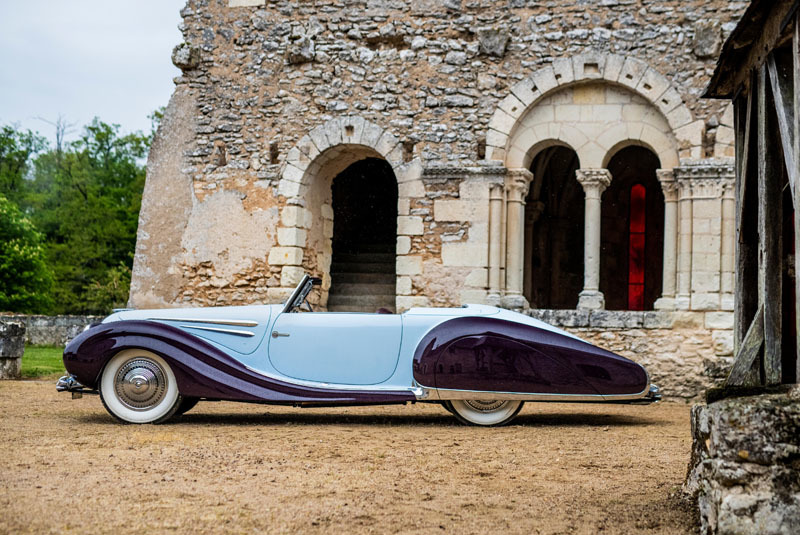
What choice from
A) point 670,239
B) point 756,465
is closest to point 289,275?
point 670,239

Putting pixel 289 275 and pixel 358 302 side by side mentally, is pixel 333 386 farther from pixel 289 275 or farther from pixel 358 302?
pixel 358 302

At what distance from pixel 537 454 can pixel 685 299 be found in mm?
5182

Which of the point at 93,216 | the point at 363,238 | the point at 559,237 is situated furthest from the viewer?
the point at 93,216

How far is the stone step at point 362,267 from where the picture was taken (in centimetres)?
1357

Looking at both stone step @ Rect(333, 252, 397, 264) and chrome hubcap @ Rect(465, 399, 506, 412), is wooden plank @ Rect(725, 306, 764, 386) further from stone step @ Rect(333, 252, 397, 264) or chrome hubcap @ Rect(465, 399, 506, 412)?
stone step @ Rect(333, 252, 397, 264)

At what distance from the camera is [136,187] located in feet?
119

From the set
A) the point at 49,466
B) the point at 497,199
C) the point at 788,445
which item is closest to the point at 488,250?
the point at 497,199

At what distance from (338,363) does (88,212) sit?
94.9ft

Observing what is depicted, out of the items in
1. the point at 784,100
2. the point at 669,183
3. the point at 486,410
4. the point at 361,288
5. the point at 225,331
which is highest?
the point at 669,183

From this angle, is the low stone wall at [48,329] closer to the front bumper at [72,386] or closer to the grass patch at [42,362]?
the grass patch at [42,362]

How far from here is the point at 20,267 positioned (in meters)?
29.1

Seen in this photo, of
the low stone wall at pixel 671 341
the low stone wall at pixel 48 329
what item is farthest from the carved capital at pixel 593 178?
the low stone wall at pixel 48 329

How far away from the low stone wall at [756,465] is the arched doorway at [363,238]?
901 centimetres

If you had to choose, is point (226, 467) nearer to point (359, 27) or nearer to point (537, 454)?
point (537, 454)
